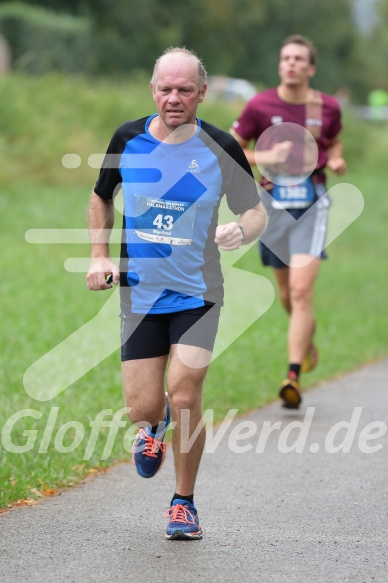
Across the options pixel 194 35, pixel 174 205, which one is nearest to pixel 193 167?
pixel 174 205

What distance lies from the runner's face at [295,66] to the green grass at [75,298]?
2403mm

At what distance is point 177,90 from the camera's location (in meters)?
5.55

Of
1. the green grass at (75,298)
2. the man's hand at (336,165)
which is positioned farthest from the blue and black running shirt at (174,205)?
the man's hand at (336,165)

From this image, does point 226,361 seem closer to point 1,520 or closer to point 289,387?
point 289,387

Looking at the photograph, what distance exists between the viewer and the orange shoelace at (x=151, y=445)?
6000 millimetres

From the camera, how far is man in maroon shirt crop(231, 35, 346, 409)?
938 cm

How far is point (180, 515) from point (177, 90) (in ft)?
6.06

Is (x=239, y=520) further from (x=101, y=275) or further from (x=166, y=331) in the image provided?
(x=101, y=275)

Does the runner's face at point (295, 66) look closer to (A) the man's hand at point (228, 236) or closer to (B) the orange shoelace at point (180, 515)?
(A) the man's hand at point (228, 236)

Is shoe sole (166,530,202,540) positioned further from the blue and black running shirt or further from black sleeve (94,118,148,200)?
black sleeve (94,118,148,200)

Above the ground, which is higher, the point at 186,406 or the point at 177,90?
the point at 177,90

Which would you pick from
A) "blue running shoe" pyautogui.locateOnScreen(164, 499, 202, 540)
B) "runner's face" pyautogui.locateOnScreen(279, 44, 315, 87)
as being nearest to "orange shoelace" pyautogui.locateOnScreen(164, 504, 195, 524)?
"blue running shoe" pyautogui.locateOnScreen(164, 499, 202, 540)

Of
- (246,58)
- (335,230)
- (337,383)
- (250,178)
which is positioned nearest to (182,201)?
(250,178)

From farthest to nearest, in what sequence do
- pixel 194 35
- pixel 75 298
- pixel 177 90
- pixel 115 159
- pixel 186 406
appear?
pixel 194 35
pixel 75 298
pixel 115 159
pixel 186 406
pixel 177 90
